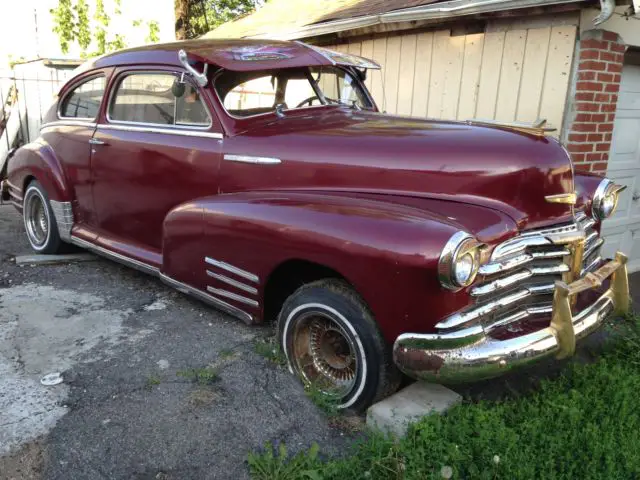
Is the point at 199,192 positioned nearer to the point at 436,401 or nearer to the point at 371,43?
the point at 436,401

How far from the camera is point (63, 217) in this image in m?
4.73

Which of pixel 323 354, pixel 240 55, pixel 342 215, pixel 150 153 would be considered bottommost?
pixel 323 354

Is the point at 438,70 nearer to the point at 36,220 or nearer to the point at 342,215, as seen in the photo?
the point at 342,215

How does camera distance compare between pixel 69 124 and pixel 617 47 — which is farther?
pixel 69 124

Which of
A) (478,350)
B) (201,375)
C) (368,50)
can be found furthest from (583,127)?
(201,375)

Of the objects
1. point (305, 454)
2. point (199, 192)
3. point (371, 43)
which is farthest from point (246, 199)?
point (371, 43)

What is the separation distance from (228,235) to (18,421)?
140 cm

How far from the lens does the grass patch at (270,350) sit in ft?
10.6

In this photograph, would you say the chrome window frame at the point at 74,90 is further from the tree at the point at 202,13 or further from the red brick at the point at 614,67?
the tree at the point at 202,13

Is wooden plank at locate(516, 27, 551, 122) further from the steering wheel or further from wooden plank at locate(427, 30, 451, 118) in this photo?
the steering wheel

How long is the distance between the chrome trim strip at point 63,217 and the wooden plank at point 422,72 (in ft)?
11.2

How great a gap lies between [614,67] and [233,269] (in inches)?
144

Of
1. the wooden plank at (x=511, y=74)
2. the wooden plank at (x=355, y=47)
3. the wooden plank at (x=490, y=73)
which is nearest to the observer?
the wooden plank at (x=511, y=74)

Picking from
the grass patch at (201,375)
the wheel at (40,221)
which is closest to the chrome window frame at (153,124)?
the wheel at (40,221)
